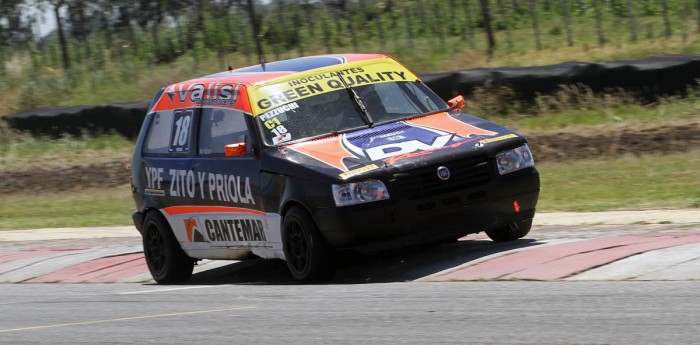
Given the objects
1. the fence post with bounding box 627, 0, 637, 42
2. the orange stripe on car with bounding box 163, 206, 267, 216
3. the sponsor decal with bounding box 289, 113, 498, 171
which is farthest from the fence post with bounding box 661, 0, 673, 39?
the orange stripe on car with bounding box 163, 206, 267, 216

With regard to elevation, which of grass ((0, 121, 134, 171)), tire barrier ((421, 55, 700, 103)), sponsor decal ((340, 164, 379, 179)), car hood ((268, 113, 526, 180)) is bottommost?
grass ((0, 121, 134, 171))

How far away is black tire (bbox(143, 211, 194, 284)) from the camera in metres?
11.1

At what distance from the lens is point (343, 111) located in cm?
1010

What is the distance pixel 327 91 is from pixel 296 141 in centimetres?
69

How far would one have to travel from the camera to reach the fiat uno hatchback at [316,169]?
906 cm

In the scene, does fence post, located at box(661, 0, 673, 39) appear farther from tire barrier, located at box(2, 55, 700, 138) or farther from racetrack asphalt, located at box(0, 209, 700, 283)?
racetrack asphalt, located at box(0, 209, 700, 283)

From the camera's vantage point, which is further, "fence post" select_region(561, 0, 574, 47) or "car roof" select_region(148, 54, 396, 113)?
"fence post" select_region(561, 0, 574, 47)

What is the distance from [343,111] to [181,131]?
1588 mm

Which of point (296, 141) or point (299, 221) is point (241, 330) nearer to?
point (299, 221)

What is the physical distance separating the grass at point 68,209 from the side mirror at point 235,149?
836 cm

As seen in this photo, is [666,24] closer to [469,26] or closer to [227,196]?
[469,26]

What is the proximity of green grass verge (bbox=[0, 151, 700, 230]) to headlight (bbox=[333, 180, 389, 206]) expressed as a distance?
205 inches

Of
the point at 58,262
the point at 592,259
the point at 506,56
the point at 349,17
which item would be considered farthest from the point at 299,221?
the point at 349,17

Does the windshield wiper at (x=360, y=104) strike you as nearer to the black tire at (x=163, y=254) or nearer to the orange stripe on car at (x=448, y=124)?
the orange stripe on car at (x=448, y=124)
